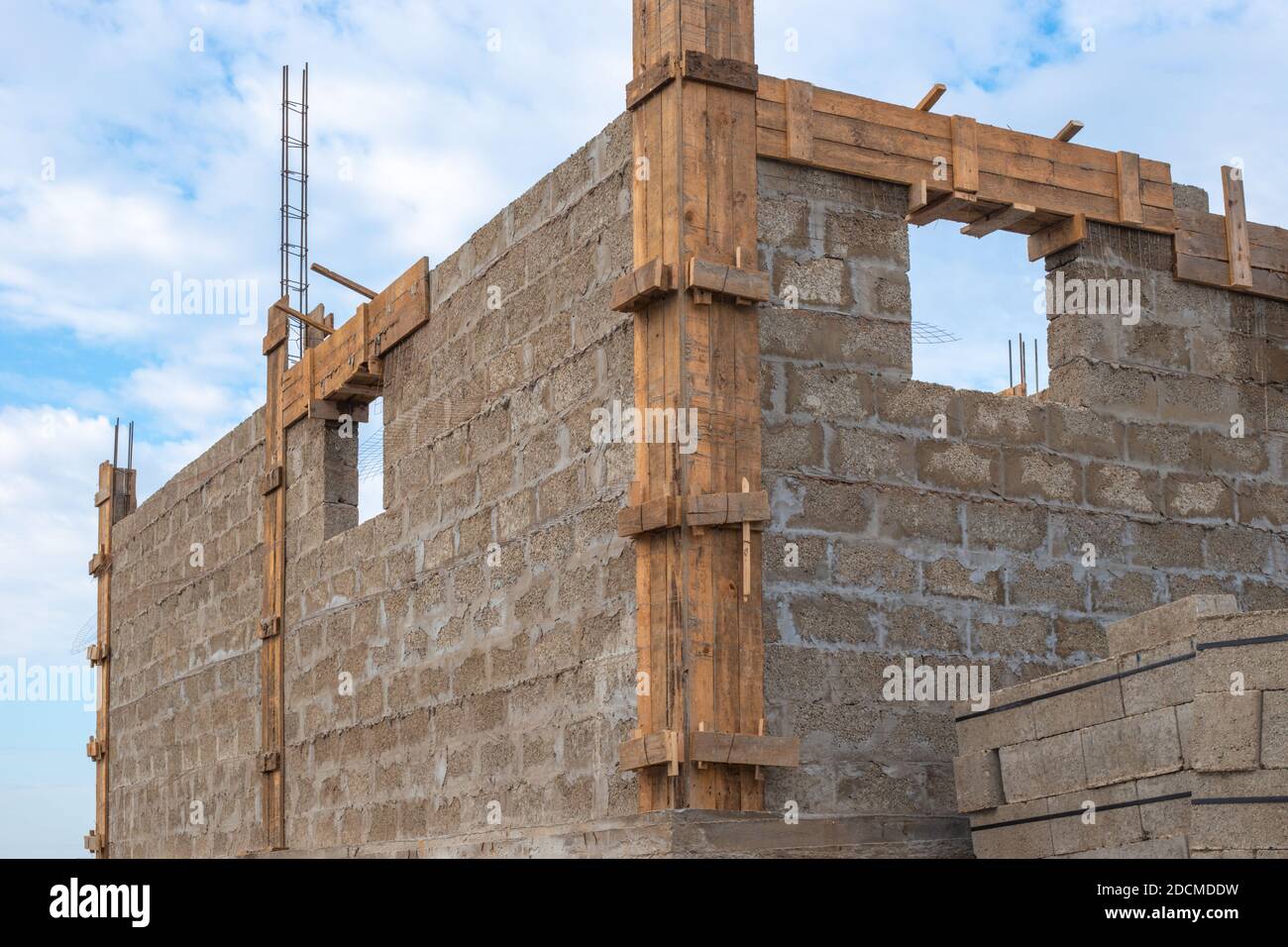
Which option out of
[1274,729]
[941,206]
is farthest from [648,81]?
[1274,729]

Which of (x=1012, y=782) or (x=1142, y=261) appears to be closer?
(x=1012, y=782)

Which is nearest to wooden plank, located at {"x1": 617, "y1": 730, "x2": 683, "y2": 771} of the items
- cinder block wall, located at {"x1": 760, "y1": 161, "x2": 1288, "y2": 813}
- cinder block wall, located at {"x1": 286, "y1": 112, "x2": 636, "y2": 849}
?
cinder block wall, located at {"x1": 286, "y1": 112, "x2": 636, "y2": 849}

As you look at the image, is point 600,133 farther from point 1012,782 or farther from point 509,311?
point 1012,782

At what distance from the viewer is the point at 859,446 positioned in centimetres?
1064

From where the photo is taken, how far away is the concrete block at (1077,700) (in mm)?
8727

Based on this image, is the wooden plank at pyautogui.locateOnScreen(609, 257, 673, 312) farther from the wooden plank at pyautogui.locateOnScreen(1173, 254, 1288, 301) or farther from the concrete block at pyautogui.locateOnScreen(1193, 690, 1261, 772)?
the wooden plank at pyautogui.locateOnScreen(1173, 254, 1288, 301)

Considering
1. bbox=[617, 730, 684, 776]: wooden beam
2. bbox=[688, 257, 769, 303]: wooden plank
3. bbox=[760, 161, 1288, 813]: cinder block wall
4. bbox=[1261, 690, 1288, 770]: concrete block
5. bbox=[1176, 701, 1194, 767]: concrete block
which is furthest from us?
bbox=[760, 161, 1288, 813]: cinder block wall

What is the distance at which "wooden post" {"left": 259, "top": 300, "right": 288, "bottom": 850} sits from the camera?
1492 cm

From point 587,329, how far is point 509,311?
1.22 m

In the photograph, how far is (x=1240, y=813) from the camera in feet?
25.7

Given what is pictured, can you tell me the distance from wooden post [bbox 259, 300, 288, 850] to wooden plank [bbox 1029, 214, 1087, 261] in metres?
7.10

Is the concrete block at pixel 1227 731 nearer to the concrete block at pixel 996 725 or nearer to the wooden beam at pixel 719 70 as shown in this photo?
the concrete block at pixel 996 725
